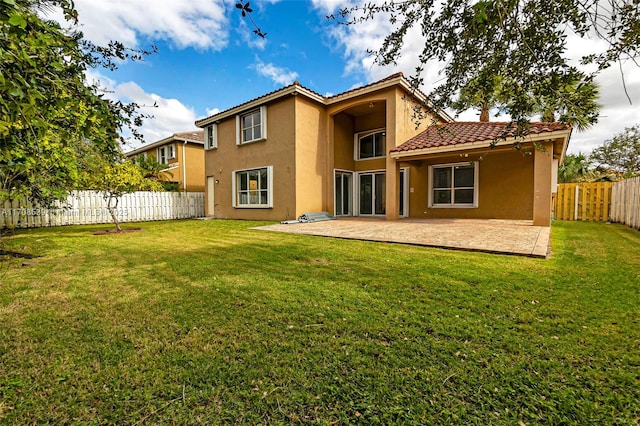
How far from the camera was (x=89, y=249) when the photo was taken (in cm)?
680

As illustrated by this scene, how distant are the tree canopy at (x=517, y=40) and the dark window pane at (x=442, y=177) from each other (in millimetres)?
11049

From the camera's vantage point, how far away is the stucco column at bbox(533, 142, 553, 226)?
9008 mm

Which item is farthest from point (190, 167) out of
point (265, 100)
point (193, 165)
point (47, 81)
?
point (47, 81)

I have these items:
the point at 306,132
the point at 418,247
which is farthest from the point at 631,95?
→ the point at 306,132

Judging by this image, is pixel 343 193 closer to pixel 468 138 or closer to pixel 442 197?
pixel 442 197

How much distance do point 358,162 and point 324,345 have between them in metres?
13.9

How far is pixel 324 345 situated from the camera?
240 centimetres

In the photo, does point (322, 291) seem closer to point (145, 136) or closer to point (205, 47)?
point (145, 136)

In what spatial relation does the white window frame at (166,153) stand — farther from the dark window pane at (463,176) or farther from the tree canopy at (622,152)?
the tree canopy at (622,152)

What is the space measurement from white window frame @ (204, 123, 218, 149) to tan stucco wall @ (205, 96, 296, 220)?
0.27m

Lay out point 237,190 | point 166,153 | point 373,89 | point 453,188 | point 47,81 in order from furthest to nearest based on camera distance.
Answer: point 166,153 < point 237,190 < point 453,188 < point 373,89 < point 47,81

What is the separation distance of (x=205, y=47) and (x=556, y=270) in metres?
11.0

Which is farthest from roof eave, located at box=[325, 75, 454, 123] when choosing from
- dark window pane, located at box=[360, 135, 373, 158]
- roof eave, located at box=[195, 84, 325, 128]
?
dark window pane, located at box=[360, 135, 373, 158]

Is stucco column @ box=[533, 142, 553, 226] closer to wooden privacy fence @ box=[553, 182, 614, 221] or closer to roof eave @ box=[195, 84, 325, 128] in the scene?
wooden privacy fence @ box=[553, 182, 614, 221]
